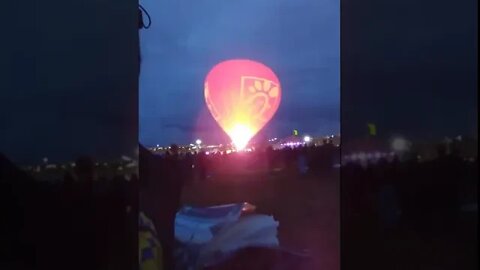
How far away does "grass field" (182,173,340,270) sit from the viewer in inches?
95.7

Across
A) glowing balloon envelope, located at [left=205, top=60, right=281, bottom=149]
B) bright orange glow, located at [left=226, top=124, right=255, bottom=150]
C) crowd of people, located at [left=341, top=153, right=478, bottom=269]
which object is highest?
glowing balloon envelope, located at [left=205, top=60, right=281, bottom=149]

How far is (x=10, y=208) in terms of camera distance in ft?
8.25

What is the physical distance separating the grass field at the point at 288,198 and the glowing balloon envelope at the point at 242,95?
0.18m

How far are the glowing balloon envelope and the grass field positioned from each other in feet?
0.58

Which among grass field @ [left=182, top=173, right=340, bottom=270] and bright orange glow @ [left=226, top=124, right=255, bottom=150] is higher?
bright orange glow @ [left=226, top=124, right=255, bottom=150]

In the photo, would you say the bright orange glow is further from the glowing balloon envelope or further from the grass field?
the grass field

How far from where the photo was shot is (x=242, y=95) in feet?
7.93

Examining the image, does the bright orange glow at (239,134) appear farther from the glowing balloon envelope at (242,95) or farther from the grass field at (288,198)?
the grass field at (288,198)

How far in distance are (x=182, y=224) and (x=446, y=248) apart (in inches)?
43.9

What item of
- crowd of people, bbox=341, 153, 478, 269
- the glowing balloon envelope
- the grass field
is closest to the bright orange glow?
the glowing balloon envelope

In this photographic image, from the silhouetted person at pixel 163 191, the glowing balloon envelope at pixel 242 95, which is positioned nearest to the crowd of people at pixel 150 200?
the silhouetted person at pixel 163 191

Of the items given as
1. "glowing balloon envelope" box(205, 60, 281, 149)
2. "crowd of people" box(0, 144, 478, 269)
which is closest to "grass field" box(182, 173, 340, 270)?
"crowd of people" box(0, 144, 478, 269)

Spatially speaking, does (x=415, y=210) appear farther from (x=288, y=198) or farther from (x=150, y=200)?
(x=150, y=200)

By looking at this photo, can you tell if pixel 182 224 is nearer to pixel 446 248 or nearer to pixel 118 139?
pixel 118 139
